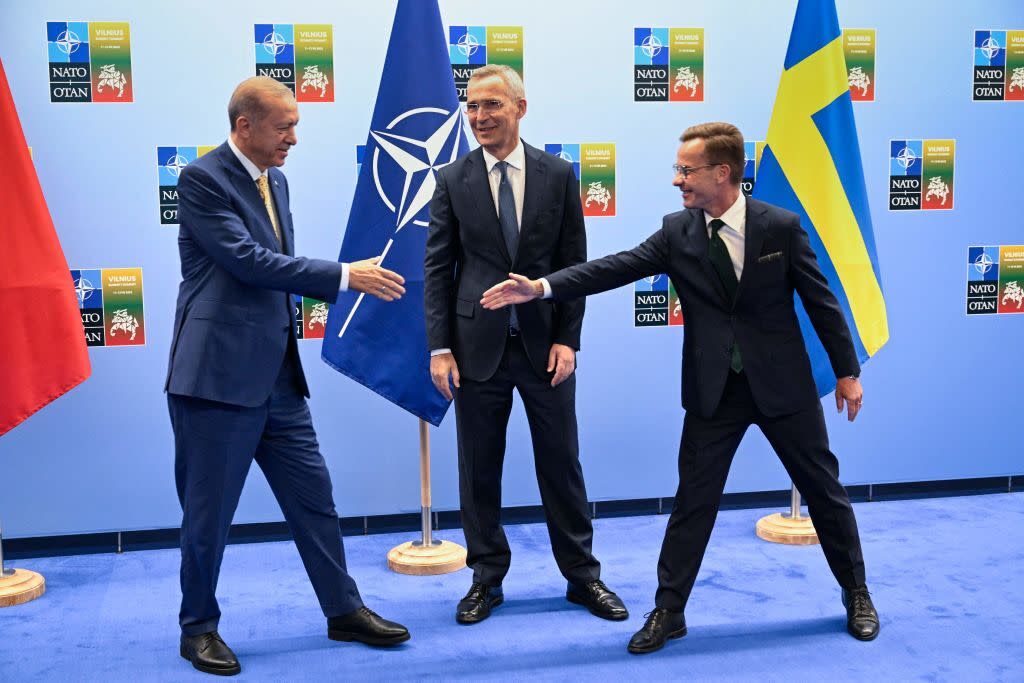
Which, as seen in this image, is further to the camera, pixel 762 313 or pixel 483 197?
pixel 483 197

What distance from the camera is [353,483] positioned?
199 inches

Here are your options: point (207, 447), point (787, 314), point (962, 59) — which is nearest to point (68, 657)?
point (207, 447)

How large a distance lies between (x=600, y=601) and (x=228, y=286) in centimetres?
168

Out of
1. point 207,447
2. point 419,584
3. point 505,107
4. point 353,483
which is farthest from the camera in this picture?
point 353,483

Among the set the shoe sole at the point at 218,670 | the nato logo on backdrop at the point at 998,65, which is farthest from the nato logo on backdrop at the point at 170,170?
the nato logo on backdrop at the point at 998,65

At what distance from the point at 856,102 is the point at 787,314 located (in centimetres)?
212

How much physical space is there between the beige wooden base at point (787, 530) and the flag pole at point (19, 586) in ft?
9.82

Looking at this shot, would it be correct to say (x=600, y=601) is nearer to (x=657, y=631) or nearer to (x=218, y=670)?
(x=657, y=631)

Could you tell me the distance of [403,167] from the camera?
436 centimetres

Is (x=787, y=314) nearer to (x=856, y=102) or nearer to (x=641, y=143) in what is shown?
(x=641, y=143)

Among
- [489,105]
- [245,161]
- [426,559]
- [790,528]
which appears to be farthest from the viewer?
[790,528]

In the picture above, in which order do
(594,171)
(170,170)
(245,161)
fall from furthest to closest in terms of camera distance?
(594,171), (170,170), (245,161)

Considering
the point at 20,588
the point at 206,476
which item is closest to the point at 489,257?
the point at 206,476

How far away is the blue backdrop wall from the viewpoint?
186 inches
